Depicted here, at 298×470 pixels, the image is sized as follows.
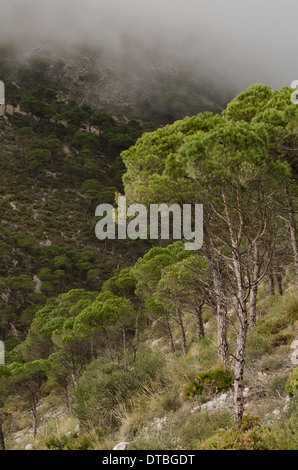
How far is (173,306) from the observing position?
16828 millimetres

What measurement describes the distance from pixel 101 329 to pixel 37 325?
12225 millimetres

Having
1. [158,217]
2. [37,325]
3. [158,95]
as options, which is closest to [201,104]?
[158,95]

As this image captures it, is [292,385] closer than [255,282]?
Yes

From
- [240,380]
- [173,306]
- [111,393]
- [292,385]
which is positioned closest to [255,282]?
[240,380]

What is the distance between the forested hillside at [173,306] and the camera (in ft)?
18.5

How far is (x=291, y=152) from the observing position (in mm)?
7605

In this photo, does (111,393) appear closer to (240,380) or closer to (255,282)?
(240,380)

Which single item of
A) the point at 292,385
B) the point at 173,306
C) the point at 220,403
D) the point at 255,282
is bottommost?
the point at 220,403

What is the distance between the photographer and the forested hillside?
18.5ft

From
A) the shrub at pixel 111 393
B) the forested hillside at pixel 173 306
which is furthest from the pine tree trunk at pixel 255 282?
the shrub at pixel 111 393

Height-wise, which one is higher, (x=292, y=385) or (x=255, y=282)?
(x=255, y=282)

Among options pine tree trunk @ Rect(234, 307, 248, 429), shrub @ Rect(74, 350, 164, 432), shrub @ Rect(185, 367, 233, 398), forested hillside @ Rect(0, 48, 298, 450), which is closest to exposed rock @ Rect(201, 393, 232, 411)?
forested hillside @ Rect(0, 48, 298, 450)

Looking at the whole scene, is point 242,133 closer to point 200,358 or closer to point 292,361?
point 292,361

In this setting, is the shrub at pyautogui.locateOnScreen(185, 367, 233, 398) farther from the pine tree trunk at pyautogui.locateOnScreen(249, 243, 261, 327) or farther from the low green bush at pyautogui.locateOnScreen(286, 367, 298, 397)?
the pine tree trunk at pyautogui.locateOnScreen(249, 243, 261, 327)
